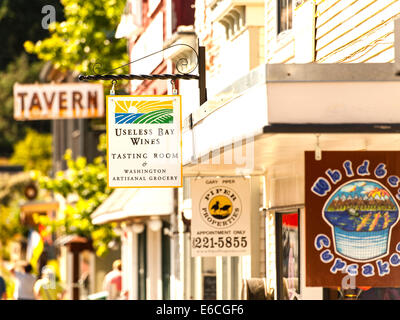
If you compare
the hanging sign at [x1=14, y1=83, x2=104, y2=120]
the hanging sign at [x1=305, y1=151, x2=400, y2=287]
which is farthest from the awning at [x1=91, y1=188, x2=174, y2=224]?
the hanging sign at [x1=305, y1=151, x2=400, y2=287]

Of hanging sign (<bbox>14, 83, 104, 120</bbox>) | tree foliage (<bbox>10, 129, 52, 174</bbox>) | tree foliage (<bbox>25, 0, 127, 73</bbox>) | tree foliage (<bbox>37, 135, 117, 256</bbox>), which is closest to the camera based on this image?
tree foliage (<bbox>25, 0, 127, 73</bbox>)

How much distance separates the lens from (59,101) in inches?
1112

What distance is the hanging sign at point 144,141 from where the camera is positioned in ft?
34.6

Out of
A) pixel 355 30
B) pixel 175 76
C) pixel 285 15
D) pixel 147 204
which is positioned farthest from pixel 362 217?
pixel 147 204

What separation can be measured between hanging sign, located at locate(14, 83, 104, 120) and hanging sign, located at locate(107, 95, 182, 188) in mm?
16597

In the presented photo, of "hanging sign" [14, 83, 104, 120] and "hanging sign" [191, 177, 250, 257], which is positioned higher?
"hanging sign" [14, 83, 104, 120]

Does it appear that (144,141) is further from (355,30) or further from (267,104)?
(267,104)

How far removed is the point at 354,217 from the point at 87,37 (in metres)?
15.0

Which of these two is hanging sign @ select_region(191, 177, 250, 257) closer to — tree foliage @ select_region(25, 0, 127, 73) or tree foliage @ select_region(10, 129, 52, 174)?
tree foliage @ select_region(25, 0, 127, 73)

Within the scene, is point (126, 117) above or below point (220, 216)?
above

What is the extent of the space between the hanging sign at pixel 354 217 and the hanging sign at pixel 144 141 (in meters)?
1.46

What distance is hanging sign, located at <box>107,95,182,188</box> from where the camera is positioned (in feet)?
34.6

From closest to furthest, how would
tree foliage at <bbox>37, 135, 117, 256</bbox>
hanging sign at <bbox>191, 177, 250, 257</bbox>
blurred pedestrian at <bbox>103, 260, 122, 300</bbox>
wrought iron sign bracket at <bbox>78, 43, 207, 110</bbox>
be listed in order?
wrought iron sign bracket at <bbox>78, 43, 207, 110</bbox>, hanging sign at <bbox>191, 177, 250, 257</bbox>, blurred pedestrian at <bbox>103, 260, 122, 300</bbox>, tree foliage at <bbox>37, 135, 117, 256</bbox>
